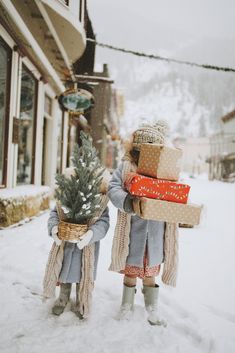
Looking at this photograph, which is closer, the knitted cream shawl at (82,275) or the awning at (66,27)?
the knitted cream shawl at (82,275)

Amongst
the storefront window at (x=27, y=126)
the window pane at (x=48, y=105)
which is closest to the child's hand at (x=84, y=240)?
the storefront window at (x=27, y=126)

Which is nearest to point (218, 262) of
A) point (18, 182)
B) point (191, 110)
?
point (18, 182)

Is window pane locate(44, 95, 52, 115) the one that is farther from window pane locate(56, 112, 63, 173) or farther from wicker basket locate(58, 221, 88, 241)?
wicker basket locate(58, 221, 88, 241)

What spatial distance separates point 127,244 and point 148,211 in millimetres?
566

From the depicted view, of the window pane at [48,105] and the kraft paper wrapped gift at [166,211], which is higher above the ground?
the window pane at [48,105]

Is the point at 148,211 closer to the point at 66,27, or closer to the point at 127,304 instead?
the point at 127,304

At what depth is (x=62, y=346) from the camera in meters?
2.35

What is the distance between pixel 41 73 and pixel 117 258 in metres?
7.18

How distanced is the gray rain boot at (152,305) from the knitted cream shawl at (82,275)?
22.8 inches

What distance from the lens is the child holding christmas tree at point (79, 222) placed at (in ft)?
8.68

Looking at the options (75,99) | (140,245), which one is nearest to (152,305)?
(140,245)

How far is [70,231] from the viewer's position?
8.23 feet

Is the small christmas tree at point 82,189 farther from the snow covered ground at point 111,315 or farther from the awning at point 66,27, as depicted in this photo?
the awning at point 66,27

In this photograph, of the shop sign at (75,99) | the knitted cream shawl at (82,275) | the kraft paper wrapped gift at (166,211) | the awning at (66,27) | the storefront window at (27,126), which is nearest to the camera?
the kraft paper wrapped gift at (166,211)
